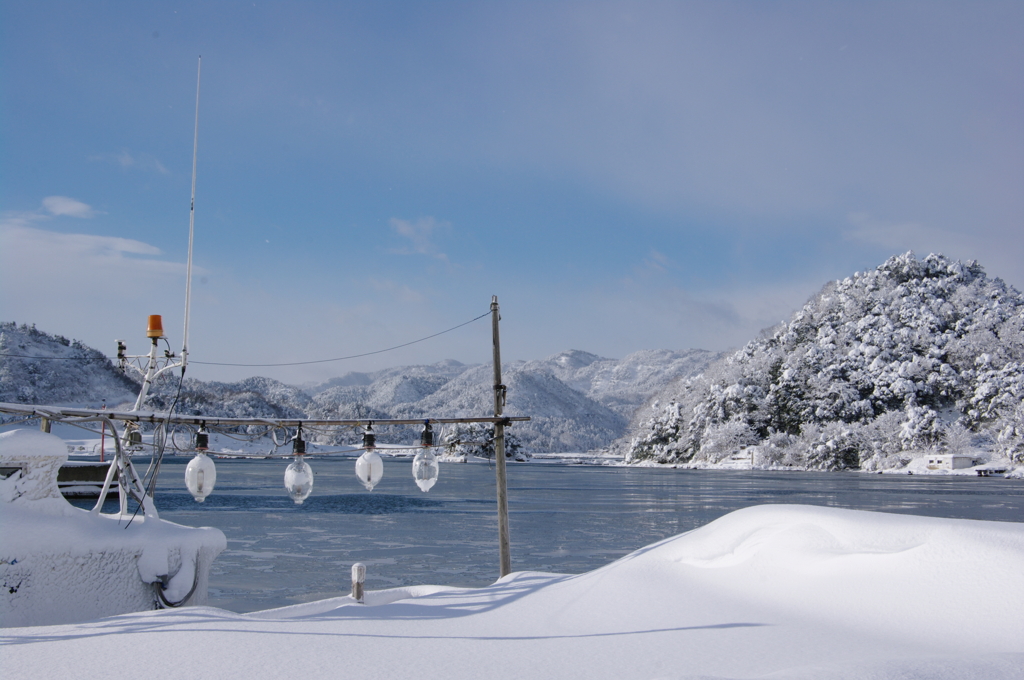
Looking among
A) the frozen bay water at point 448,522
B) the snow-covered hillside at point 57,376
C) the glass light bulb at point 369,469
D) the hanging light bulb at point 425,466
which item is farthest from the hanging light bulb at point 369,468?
the snow-covered hillside at point 57,376

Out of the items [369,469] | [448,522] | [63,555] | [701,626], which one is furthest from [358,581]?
[448,522]

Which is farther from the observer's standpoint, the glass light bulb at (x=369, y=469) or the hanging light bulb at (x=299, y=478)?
the glass light bulb at (x=369, y=469)

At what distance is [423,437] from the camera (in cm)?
1190

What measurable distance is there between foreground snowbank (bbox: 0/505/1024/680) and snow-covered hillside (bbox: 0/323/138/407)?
541 ft

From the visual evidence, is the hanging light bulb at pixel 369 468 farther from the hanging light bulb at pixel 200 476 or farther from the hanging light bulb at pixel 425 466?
the hanging light bulb at pixel 200 476

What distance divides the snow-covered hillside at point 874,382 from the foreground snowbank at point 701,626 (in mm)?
110084

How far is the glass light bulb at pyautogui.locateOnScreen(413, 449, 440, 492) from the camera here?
11.1 meters

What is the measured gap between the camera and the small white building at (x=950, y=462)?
97.9 m

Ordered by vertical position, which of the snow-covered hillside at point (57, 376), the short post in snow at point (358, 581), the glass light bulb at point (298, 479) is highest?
the snow-covered hillside at point (57, 376)

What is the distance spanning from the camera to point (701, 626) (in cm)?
685

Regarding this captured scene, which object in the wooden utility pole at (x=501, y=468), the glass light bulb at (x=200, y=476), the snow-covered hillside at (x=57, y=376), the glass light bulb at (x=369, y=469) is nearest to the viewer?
the glass light bulb at (x=200, y=476)

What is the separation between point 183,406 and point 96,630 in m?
177

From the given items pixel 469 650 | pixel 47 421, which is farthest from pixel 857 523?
pixel 47 421

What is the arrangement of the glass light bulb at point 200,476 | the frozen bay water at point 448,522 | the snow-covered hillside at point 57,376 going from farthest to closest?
1. the snow-covered hillside at point 57,376
2. the frozen bay water at point 448,522
3. the glass light bulb at point 200,476
